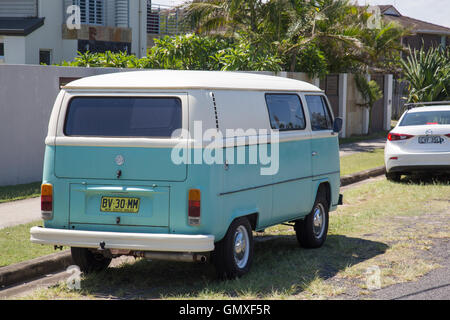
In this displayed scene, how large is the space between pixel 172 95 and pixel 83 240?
1554 millimetres

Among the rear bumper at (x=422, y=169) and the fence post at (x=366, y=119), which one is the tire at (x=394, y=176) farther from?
the fence post at (x=366, y=119)

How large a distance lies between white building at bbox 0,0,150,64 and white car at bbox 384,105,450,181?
14142mm

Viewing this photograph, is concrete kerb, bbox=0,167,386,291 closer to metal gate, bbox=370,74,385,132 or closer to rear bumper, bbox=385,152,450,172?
rear bumper, bbox=385,152,450,172

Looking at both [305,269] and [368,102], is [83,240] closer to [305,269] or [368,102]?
[305,269]

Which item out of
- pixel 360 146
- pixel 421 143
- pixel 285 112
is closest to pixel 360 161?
pixel 421 143

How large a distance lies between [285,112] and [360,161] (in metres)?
10.2

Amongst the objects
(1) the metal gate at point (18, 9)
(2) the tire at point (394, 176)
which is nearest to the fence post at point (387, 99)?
(1) the metal gate at point (18, 9)

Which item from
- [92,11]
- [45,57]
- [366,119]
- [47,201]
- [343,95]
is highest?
[92,11]

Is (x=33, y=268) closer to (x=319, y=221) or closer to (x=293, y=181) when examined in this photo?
(x=293, y=181)

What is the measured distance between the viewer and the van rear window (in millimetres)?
6766

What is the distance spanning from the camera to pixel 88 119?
7.01 m

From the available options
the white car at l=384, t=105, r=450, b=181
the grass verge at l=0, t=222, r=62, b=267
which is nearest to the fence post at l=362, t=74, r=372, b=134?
the white car at l=384, t=105, r=450, b=181

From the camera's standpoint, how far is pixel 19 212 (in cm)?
1041
